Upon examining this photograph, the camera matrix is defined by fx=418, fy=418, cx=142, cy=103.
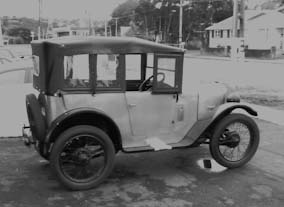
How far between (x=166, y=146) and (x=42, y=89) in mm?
1702

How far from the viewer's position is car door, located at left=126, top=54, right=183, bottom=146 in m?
5.27

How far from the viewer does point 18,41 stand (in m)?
71.6

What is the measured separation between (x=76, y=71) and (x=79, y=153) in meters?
0.99

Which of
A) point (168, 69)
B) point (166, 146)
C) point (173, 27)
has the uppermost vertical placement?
point (173, 27)

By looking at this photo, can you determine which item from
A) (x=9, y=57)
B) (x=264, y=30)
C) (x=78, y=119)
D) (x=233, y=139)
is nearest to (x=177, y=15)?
(x=264, y=30)

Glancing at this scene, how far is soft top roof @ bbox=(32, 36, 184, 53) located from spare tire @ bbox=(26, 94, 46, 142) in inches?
29.1

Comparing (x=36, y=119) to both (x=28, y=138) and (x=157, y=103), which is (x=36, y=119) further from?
(x=157, y=103)

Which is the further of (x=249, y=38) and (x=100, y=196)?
(x=249, y=38)

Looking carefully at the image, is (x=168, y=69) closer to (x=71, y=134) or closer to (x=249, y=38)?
(x=71, y=134)

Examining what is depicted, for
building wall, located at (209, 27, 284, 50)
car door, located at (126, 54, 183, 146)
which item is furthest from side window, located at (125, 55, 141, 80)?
building wall, located at (209, 27, 284, 50)

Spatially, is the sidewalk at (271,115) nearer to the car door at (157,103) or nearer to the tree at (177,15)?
the car door at (157,103)

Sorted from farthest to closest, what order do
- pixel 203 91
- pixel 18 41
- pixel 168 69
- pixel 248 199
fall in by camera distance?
pixel 18 41 → pixel 203 91 → pixel 168 69 → pixel 248 199

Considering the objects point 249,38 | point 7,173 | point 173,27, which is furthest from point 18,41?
point 7,173

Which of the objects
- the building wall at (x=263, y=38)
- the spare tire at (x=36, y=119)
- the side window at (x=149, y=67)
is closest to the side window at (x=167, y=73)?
the side window at (x=149, y=67)
